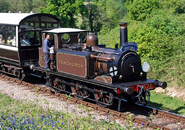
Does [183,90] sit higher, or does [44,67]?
[44,67]

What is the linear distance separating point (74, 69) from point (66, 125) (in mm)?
4028

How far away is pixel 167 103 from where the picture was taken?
10188 millimetres

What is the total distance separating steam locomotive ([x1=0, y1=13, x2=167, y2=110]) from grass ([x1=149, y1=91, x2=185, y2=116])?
0.80m

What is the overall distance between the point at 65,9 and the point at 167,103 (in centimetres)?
2488

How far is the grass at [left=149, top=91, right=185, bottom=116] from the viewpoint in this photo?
30.6 ft

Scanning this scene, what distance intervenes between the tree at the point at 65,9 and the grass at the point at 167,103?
74.8ft

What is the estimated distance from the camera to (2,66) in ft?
44.9

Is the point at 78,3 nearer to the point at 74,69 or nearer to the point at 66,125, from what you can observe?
the point at 74,69

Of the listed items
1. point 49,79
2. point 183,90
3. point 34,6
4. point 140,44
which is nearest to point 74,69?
point 49,79

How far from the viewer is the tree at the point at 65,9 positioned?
31.7 m

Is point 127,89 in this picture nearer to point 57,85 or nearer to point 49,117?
point 49,117

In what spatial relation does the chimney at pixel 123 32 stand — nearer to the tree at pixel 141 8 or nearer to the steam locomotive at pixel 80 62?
the steam locomotive at pixel 80 62

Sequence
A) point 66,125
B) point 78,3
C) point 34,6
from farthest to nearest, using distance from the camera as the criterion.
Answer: point 34,6, point 78,3, point 66,125

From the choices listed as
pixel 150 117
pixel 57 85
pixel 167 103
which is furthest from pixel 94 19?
pixel 150 117
